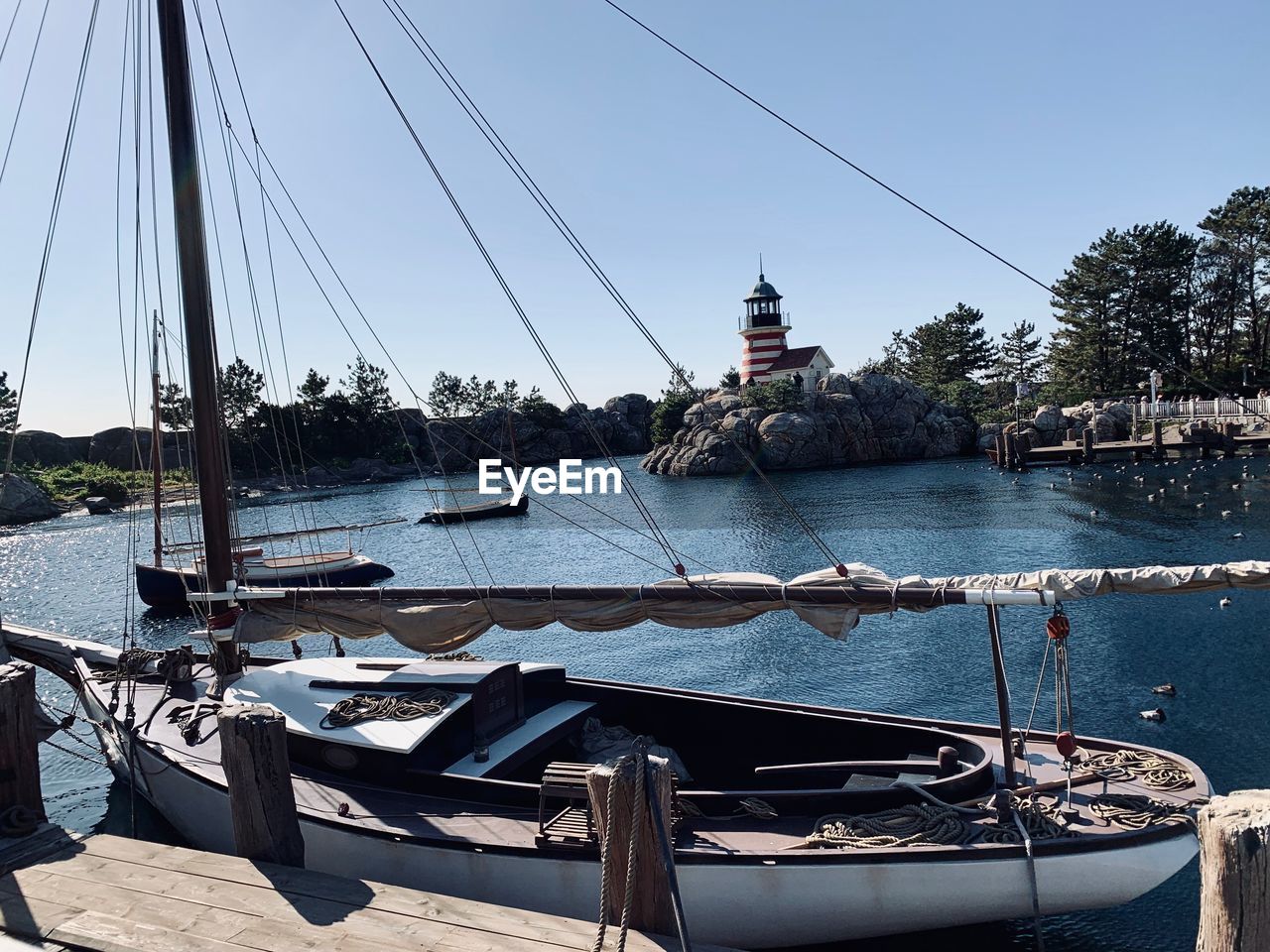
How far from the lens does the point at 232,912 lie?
6527 millimetres

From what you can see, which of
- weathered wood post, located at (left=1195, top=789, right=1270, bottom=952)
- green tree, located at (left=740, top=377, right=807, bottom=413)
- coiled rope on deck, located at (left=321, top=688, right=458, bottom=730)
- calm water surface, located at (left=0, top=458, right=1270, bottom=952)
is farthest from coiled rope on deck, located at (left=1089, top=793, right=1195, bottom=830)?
green tree, located at (left=740, top=377, right=807, bottom=413)

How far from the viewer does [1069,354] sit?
78.0m

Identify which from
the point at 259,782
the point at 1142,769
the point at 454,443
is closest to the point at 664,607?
the point at 259,782

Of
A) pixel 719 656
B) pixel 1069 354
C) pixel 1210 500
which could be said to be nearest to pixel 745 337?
pixel 1069 354

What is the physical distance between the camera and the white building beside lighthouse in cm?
8762

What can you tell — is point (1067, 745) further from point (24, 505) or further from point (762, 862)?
point (24, 505)

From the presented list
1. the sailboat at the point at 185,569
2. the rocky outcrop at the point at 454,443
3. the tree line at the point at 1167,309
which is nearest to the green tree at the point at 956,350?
the tree line at the point at 1167,309

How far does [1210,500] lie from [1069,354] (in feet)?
139

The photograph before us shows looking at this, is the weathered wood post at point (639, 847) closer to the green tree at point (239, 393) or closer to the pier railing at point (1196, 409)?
the pier railing at point (1196, 409)

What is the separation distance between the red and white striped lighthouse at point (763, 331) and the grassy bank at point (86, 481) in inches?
2266

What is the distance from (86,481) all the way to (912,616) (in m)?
84.3

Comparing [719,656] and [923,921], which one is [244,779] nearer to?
[923,921]

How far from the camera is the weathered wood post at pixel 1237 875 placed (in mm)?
3930

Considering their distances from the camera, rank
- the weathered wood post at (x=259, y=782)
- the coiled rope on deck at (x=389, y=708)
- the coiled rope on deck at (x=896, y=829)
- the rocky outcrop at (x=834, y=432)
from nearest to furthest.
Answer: the weathered wood post at (x=259, y=782) < the coiled rope on deck at (x=896, y=829) < the coiled rope on deck at (x=389, y=708) < the rocky outcrop at (x=834, y=432)
